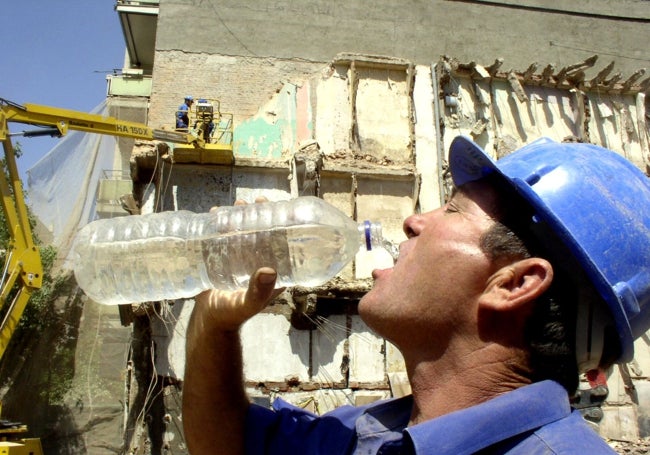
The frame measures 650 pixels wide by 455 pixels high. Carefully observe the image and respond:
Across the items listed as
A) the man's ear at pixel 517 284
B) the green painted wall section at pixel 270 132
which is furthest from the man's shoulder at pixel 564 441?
the green painted wall section at pixel 270 132

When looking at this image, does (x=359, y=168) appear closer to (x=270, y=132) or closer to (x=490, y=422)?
(x=270, y=132)

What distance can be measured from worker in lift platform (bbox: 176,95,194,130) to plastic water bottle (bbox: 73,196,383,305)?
8.29m

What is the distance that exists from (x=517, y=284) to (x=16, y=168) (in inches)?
424

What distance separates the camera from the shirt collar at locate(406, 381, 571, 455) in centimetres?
142

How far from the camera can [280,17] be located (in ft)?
45.4

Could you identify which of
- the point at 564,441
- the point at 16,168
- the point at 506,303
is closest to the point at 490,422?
the point at 564,441

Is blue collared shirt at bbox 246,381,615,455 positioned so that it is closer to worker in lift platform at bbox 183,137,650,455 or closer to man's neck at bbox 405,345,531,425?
worker in lift platform at bbox 183,137,650,455

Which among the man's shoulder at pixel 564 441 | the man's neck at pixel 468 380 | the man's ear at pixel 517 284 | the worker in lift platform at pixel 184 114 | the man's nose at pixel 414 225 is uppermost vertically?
the worker in lift platform at pixel 184 114

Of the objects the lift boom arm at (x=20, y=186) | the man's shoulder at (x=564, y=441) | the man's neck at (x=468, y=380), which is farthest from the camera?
the lift boom arm at (x=20, y=186)

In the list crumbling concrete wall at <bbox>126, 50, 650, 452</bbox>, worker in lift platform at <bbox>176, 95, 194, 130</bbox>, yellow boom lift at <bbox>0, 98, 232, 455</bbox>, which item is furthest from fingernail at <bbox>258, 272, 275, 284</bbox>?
worker in lift platform at <bbox>176, 95, 194, 130</bbox>

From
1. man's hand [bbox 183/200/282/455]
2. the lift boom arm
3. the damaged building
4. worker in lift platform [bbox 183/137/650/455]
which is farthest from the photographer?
the damaged building

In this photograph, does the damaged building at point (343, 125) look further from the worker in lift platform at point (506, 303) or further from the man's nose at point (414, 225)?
the worker in lift platform at point (506, 303)

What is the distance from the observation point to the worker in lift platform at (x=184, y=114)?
1117 centimetres

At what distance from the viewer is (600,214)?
1629mm
